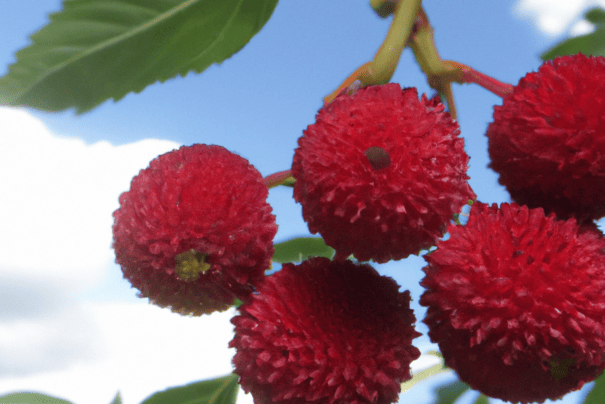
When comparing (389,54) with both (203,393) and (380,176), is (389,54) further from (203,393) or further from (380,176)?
Answer: (203,393)

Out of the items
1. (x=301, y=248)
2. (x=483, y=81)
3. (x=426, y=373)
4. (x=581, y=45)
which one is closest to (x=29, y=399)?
(x=301, y=248)

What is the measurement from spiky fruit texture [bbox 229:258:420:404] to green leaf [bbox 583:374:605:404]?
1.29 feet

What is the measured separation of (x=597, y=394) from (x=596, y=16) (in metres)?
0.55

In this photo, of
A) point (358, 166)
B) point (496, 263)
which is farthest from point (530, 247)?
point (358, 166)

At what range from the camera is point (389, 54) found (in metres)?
0.51

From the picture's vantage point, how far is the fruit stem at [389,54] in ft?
1.64

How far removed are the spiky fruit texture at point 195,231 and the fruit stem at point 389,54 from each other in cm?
11

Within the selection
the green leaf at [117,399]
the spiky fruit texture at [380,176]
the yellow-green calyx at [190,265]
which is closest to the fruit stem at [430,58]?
the spiky fruit texture at [380,176]

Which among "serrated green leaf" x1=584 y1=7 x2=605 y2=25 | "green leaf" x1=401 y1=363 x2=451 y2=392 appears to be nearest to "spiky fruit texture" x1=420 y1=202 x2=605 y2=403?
"green leaf" x1=401 y1=363 x2=451 y2=392

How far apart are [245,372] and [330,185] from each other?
15 centimetres

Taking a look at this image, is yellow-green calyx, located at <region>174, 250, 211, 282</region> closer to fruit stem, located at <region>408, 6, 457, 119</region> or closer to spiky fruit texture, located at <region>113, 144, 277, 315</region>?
spiky fruit texture, located at <region>113, 144, 277, 315</region>

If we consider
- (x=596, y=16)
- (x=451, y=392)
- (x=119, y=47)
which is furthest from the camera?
(x=451, y=392)

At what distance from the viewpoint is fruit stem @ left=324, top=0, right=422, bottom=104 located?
0.50 m

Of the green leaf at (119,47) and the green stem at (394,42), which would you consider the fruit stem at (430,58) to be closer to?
the green stem at (394,42)
